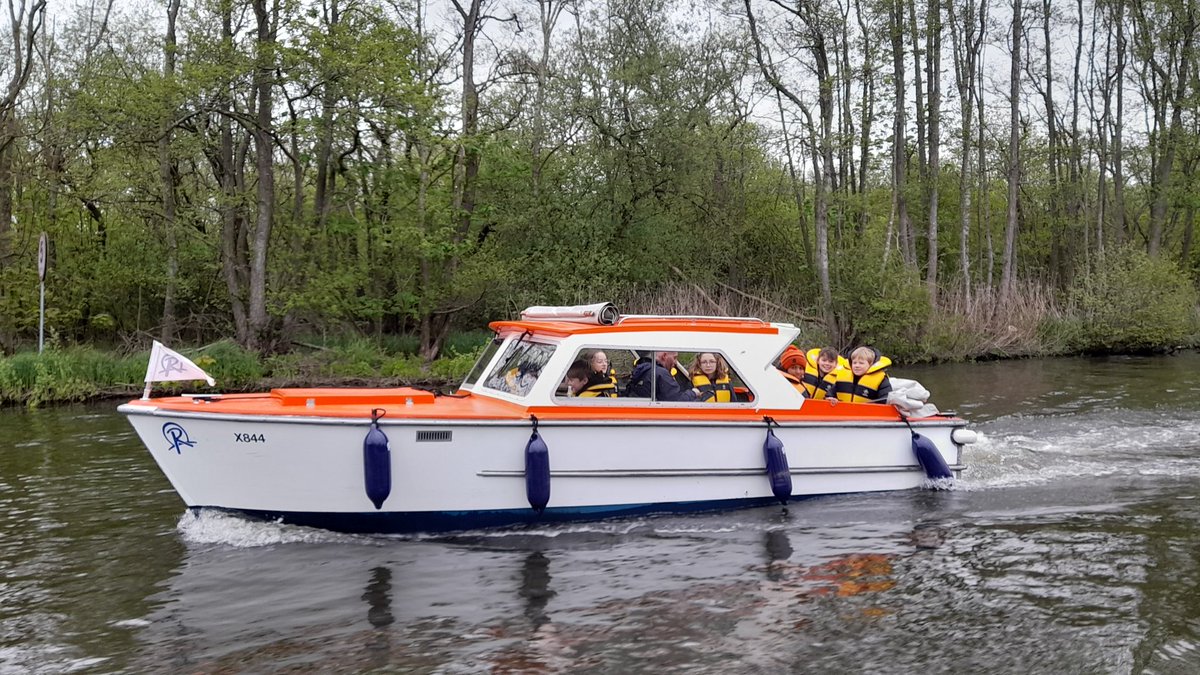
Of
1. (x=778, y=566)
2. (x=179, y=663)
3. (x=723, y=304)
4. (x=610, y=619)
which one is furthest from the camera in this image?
(x=723, y=304)

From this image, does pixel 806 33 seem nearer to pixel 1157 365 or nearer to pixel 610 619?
pixel 1157 365

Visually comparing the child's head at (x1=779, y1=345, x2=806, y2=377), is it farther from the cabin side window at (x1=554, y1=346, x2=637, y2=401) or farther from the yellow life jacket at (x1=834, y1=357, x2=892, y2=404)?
the cabin side window at (x1=554, y1=346, x2=637, y2=401)

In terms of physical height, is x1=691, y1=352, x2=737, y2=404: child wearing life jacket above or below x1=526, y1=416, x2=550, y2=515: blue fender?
above

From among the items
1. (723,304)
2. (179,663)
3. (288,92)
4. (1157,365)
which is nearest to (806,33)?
(723,304)

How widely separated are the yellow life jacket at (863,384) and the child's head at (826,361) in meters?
0.37

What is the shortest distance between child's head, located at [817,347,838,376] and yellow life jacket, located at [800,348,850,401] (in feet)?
0.16

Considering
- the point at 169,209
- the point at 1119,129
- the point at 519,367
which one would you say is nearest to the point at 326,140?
the point at 169,209

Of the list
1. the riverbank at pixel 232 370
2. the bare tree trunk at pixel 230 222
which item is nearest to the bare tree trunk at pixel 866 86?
the riverbank at pixel 232 370

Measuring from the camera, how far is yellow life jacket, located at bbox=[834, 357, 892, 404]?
10.4 m

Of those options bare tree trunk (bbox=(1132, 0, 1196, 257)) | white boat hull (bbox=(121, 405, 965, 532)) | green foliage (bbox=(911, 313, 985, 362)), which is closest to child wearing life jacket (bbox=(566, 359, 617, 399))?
white boat hull (bbox=(121, 405, 965, 532))

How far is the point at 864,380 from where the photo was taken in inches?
411

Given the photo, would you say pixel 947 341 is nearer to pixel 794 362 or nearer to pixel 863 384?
pixel 794 362

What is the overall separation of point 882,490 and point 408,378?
12739 mm

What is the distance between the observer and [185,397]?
849cm
